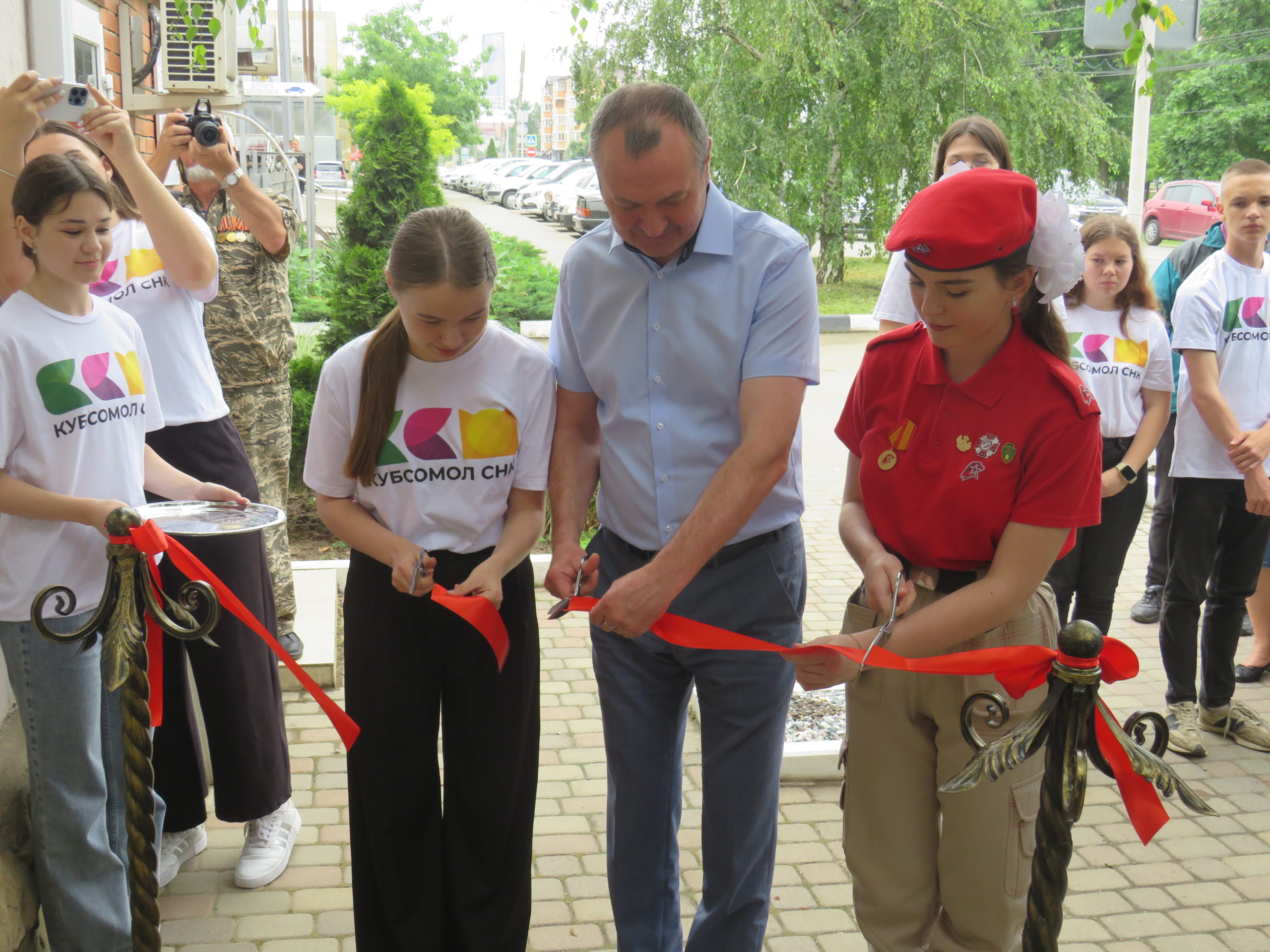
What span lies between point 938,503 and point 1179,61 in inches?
1409

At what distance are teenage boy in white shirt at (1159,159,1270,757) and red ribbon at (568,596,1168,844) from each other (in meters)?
2.36

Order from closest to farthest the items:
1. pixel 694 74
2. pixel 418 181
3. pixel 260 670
Result: pixel 260 670 → pixel 418 181 → pixel 694 74

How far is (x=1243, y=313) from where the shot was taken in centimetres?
429

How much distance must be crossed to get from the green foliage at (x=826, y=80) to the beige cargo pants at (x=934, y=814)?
29.1 ft

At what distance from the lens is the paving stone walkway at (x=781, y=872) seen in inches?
125

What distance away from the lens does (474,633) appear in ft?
8.55

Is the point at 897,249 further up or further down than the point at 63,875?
further up

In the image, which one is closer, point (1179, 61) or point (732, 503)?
point (732, 503)

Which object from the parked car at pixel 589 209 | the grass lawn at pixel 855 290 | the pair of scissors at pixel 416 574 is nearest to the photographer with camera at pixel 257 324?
the pair of scissors at pixel 416 574

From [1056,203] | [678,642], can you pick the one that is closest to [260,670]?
[678,642]

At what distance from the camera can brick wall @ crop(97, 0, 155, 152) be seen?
5.95 meters

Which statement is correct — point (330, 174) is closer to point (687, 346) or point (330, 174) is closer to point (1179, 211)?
point (1179, 211)

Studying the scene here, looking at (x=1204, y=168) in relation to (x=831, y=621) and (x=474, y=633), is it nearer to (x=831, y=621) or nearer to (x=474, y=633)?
(x=831, y=621)

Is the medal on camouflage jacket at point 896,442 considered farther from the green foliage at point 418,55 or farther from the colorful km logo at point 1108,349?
the green foliage at point 418,55
